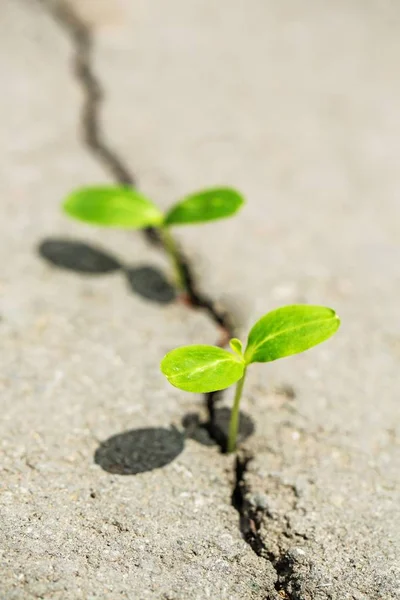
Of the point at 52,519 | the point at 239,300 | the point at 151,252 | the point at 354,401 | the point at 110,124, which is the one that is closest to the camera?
the point at 52,519

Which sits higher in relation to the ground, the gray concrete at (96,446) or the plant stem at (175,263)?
the plant stem at (175,263)

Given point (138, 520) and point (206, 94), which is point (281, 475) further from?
point (206, 94)

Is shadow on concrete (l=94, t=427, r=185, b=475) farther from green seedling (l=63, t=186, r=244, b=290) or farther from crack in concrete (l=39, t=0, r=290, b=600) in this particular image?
green seedling (l=63, t=186, r=244, b=290)

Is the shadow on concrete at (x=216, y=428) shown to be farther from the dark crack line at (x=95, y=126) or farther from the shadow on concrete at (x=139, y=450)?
the dark crack line at (x=95, y=126)

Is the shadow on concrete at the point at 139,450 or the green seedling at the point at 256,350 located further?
the shadow on concrete at the point at 139,450

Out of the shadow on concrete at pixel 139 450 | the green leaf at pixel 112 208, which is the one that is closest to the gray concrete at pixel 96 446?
the shadow on concrete at pixel 139 450

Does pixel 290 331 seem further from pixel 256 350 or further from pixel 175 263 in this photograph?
pixel 175 263

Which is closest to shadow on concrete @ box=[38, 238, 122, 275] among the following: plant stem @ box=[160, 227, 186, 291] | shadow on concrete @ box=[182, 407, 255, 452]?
plant stem @ box=[160, 227, 186, 291]

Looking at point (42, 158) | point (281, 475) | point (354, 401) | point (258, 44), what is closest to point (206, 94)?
point (258, 44)
